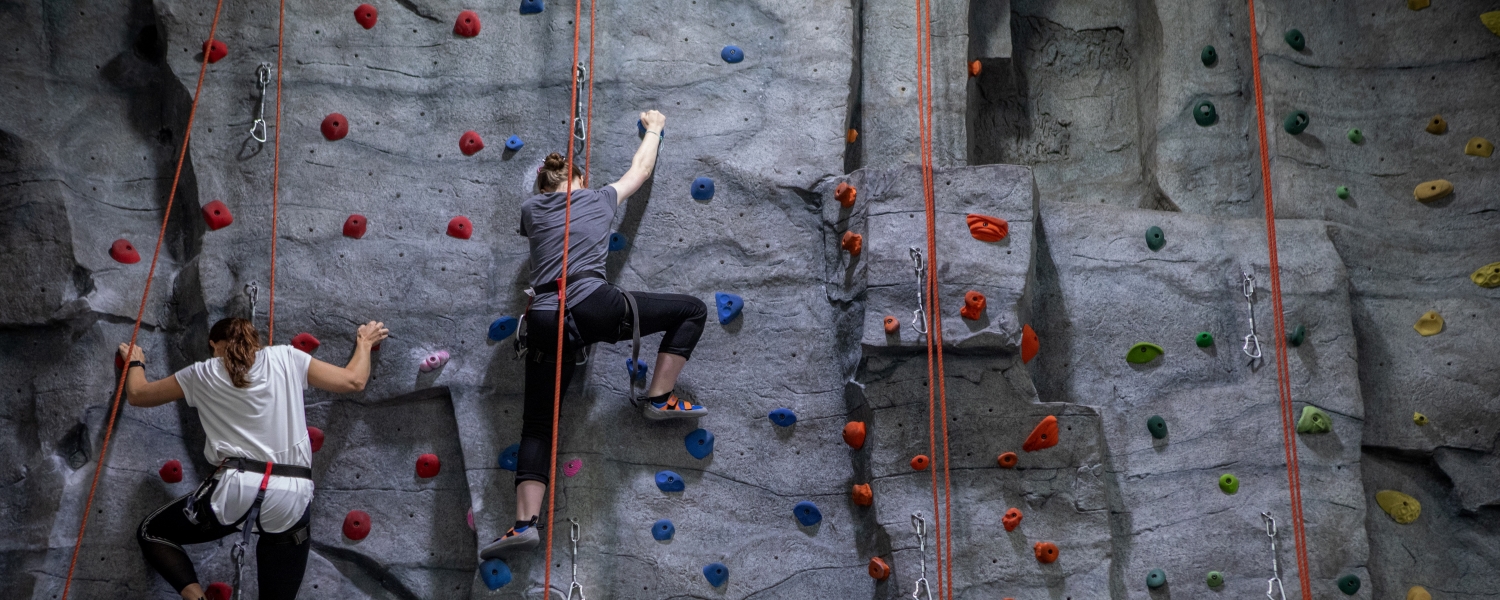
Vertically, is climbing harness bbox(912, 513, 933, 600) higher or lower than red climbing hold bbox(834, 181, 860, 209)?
lower

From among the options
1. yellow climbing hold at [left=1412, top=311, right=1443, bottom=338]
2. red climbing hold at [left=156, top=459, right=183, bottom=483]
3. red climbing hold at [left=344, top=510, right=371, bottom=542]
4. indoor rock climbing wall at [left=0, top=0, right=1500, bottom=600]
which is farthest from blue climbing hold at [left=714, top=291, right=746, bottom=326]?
yellow climbing hold at [left=1412, top=311, right=1443, bottom=338]

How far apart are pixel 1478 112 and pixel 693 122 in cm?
299

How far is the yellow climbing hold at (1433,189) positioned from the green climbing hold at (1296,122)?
0.48 metres

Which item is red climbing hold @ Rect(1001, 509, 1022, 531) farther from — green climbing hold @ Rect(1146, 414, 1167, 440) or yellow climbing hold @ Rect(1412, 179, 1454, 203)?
yellow climbing hold @ Rect(1412, 179, 1454, 203)

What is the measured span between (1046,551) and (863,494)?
2.02ft

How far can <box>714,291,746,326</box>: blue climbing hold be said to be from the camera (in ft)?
14.3

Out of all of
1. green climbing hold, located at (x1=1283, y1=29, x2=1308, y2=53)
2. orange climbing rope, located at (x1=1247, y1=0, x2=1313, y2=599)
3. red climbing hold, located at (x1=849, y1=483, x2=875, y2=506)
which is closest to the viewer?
orange climbing rope, located at (x1=1247, y1=0, x2=1313, y2=599)

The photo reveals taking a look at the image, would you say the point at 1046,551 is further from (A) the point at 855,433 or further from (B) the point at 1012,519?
(A) the point at 855,433

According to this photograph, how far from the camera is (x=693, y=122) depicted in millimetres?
4555

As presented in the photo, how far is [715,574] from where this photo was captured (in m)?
4.14

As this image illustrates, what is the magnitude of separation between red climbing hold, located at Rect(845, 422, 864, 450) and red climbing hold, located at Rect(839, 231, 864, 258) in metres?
0.58

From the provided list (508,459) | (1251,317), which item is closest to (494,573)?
(508,459)

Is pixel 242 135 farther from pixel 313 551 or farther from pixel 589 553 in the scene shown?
pixel 589 553

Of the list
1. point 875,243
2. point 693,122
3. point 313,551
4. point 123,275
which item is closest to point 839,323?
point 875,243
